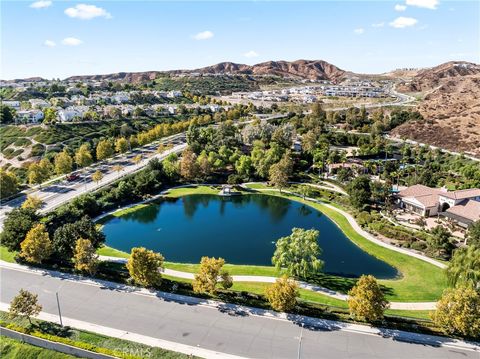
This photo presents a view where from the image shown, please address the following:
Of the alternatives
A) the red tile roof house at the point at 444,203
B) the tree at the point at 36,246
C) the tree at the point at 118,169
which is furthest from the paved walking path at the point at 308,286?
the tree at the point at 118,169

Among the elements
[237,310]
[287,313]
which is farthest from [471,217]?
[237,310]

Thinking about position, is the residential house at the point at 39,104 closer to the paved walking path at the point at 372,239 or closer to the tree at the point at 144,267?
the paved walking path at the point at 372,239

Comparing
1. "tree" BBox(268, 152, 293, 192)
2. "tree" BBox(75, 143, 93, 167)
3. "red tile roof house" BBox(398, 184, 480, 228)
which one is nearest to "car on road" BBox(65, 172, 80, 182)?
"tree" BBox(75, 143, 93, 167)

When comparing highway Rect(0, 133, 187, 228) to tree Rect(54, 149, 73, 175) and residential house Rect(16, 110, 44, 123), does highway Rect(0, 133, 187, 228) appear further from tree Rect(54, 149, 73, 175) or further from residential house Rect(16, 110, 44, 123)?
residential house Rect(16, 110, 44, 123)

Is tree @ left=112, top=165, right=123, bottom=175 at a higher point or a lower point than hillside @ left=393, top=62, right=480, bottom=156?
lower

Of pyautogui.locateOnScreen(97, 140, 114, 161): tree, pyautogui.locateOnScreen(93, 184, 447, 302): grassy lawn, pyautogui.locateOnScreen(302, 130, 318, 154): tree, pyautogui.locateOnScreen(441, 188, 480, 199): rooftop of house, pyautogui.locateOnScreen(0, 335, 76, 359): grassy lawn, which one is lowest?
pyautogui.locateOnScreen(0, 335, 76, 359): grassy lawn

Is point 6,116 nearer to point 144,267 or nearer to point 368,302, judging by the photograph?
point 144,267
